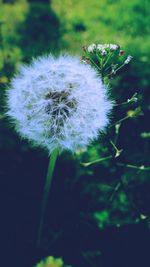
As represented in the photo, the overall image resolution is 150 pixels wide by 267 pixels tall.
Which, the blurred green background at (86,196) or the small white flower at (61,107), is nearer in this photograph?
the small white flower at (61,107)

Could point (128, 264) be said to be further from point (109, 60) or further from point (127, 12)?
point (127, 12)

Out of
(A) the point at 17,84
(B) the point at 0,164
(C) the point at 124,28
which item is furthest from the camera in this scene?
(C) the point at 124,28

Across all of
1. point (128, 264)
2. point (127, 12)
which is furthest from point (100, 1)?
point (128, 264)

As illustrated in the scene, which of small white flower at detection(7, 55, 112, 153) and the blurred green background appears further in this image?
the blurred green background

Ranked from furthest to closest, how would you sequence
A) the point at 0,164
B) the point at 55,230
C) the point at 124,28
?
the point at 124,28 < the point at 0,164 < the point at 55,230

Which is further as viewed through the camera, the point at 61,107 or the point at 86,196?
the point at 86,196

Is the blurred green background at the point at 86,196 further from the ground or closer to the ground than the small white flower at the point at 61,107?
closer to the ground

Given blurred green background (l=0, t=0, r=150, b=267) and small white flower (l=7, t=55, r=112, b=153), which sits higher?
small white flower (l=7, t=55, r=112, b=153)

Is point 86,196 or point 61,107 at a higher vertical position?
point 61,107
